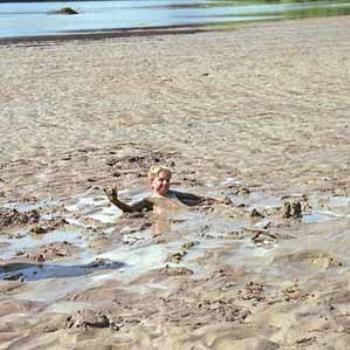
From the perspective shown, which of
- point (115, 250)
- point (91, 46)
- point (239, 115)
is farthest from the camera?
point (91, 46)

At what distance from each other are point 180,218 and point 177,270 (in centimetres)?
162

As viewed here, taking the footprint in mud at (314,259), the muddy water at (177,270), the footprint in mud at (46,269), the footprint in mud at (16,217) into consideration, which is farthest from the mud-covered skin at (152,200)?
the footprint in mud at (314,259)

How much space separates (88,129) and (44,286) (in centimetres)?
703

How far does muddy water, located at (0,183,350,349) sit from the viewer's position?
5.27 meters

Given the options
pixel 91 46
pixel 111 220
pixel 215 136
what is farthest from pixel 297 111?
pixel 91 46

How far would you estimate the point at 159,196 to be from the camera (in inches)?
324

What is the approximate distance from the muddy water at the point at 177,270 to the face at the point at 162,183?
25 cm

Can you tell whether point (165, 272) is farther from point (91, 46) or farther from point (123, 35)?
point (123, 35)

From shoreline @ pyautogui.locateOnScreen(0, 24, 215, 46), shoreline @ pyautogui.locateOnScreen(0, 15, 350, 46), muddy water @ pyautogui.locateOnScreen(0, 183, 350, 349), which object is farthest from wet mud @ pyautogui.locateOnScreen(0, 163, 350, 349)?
shoreline @ pyautogui.locateOnScreen(0, 24, 215, 46)

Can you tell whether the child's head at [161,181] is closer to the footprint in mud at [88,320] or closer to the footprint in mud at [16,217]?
the footprint in mud at [16,217]

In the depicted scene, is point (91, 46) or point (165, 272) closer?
point (165, 272)

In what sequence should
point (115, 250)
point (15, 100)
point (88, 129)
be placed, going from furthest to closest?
point (15, 100), point (88, 129), point (115, 250)

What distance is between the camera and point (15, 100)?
1631 cm

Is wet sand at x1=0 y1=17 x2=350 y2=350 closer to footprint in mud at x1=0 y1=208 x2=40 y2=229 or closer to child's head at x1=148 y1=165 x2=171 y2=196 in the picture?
footprint in mud at x1=0 y1=208 x2=40 y2=229
